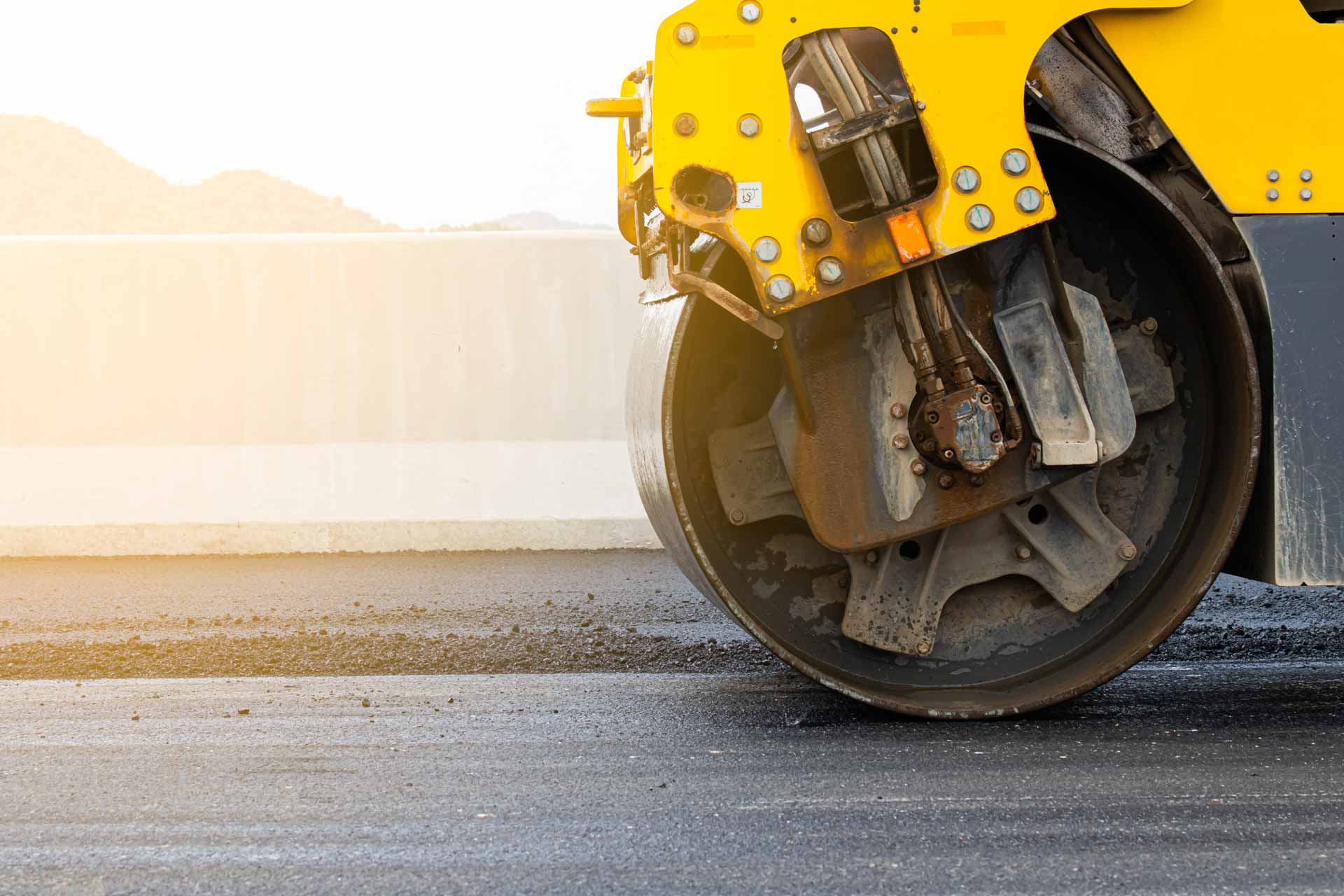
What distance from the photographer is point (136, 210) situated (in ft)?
46.9

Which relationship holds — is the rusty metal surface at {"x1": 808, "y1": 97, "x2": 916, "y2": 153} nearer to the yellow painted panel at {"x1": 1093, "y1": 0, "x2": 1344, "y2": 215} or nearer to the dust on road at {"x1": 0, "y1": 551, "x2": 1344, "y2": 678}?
the yellow painted panel at {"x1": 1093, "y1": 0, "x2": 1344, "y2": 215}

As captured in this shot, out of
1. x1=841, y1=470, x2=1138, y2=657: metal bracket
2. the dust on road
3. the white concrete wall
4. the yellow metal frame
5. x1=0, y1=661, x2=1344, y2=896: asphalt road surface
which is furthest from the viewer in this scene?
the white concrete wall

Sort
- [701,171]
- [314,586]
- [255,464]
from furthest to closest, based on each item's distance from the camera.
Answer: [255,464], [314,586], [701,171]

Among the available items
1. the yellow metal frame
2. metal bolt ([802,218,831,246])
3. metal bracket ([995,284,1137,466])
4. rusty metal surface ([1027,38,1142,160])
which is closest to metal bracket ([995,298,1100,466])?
metal bracket ([995,284,1137,466])

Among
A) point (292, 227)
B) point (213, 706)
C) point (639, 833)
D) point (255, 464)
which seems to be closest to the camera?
point (639, 833)

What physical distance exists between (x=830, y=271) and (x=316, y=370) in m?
5.03

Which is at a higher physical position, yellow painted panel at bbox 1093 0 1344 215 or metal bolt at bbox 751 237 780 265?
yellow painted panel at bbox 1093 0 1344 215

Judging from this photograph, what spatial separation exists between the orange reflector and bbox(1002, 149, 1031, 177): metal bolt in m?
0.24

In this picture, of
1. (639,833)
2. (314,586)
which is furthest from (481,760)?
(314,586)

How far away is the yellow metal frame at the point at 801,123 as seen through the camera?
3.16 metres

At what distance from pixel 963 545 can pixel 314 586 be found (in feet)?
11.5

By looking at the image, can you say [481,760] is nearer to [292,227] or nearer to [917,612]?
[917,612]

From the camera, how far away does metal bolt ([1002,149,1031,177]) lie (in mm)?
3217

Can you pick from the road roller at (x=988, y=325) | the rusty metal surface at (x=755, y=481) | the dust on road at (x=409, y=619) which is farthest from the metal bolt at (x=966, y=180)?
the dust on road at (x=409, y=619)
